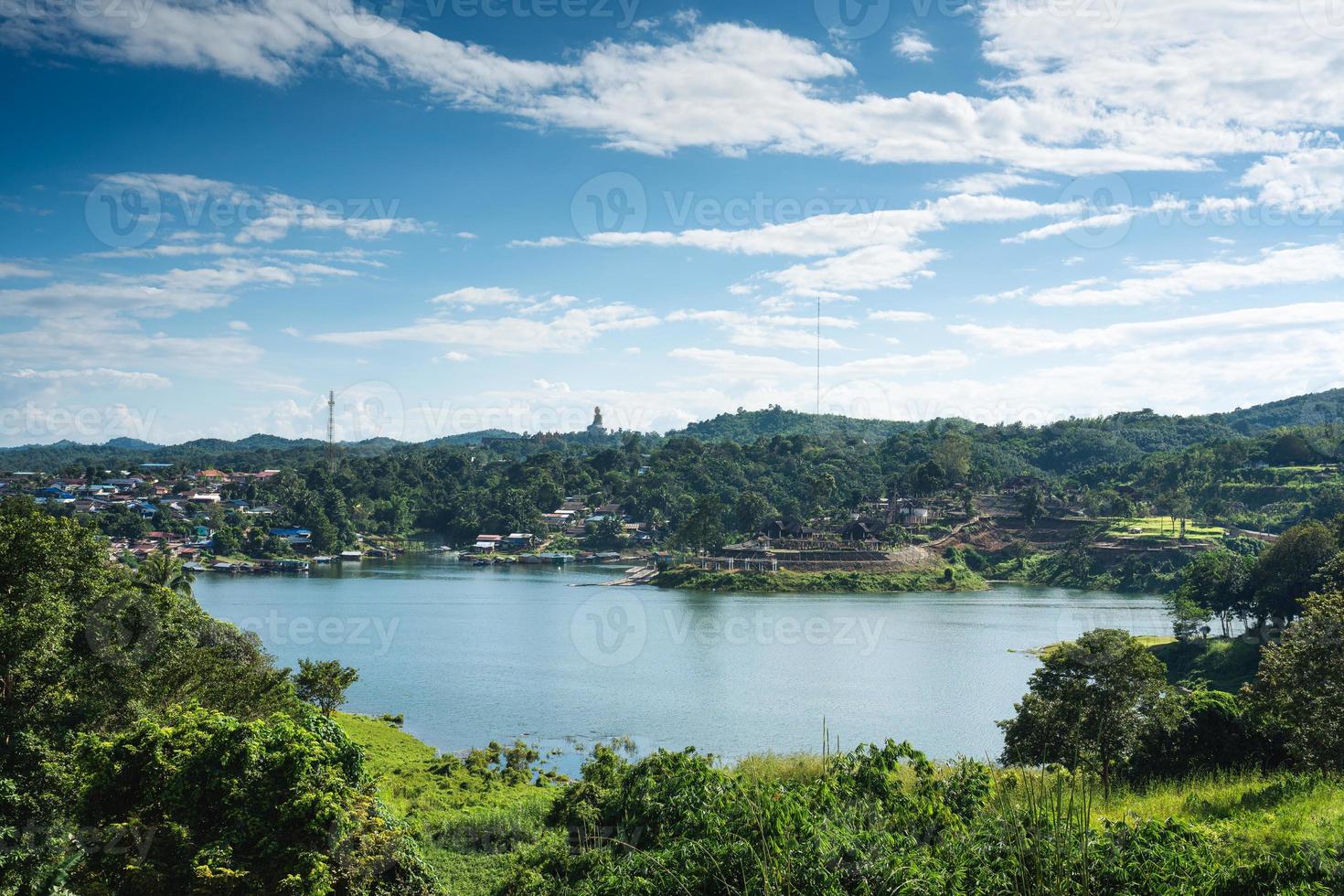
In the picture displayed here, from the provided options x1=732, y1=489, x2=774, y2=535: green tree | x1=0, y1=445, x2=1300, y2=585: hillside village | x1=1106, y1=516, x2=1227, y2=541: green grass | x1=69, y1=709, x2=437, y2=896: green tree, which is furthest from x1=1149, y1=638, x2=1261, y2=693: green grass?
x1=732, y1=489, x2=774, y2=535: green tree

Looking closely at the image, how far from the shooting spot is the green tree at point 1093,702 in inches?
666

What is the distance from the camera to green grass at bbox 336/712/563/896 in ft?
43.4

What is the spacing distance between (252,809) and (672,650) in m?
28.7

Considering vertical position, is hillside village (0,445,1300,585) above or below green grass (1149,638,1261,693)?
above

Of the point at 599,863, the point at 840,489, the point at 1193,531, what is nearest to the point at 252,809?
the point at 599,863

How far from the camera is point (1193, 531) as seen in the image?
60.4 meters

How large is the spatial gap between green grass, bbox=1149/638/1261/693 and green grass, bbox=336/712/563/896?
2228cm

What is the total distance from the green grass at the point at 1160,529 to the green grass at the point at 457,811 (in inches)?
2021

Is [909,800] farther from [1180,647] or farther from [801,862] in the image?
[1180,647]

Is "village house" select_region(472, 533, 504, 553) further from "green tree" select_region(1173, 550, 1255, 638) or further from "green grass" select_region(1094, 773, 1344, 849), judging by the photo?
"green grass" select_region(1094, 773, 1344, 849)

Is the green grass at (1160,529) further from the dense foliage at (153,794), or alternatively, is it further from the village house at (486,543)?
the dense foliage at (153,794)

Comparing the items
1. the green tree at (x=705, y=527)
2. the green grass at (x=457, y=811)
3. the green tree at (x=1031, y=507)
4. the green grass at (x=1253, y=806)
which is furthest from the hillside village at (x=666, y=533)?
the green grass at (x=1253, y=806)

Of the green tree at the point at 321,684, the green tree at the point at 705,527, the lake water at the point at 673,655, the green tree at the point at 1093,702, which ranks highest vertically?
the green tree at the point at 705,527

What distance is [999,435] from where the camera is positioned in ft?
336
